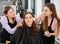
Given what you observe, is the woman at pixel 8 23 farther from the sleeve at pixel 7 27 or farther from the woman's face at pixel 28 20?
the woman's face at pixel 28 20

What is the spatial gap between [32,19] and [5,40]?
1.94 ft

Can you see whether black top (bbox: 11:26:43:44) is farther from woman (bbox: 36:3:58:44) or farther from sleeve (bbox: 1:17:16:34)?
sleeve (bbox: 1:17:16:34)

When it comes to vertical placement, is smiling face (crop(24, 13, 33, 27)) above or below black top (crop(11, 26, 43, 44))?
above

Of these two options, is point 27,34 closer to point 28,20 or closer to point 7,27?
point 28,20

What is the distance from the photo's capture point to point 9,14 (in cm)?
293

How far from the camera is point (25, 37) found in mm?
2646

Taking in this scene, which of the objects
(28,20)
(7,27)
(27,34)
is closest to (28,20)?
(28,20)

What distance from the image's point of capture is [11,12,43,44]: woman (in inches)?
103

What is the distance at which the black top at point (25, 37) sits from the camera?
8.57ft

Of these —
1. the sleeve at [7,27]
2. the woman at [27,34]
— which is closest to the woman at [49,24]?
the woman at [27,34]

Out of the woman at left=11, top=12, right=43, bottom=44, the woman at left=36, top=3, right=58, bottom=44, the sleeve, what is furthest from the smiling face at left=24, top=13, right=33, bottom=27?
the sleeve

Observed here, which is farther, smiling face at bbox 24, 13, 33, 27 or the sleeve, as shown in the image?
the sleeve

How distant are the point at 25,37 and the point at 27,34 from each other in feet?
0.16

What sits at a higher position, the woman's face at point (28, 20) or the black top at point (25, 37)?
the woman's face at point (28, 20)
